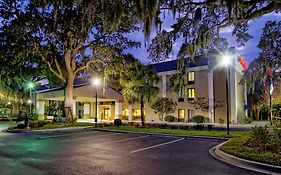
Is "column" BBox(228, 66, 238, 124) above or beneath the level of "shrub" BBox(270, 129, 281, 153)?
above

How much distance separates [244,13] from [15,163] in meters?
10.8

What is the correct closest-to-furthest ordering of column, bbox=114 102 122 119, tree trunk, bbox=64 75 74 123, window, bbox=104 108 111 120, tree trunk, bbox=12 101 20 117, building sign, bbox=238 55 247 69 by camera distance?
tree trunk, bbox=64 75 74 123
building sign, bbox=238 55 247 69
column, bbox=114 102 122 119
window, bbox=104 108 111 120
tree trunk, bbox=12 101 20 117

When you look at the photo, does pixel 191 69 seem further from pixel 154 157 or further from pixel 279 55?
pixel 154 157

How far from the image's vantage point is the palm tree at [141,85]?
25.9m

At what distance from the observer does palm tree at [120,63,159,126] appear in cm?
2589

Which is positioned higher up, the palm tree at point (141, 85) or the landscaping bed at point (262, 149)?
the palm tree at point (141, 85)

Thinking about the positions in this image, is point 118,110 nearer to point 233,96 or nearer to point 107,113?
point 107,113

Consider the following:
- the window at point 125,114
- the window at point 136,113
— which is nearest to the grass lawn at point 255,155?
the window at point 136,113

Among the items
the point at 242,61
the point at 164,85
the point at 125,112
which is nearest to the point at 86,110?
the point at 125,112

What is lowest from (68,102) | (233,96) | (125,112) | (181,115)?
(181,115)

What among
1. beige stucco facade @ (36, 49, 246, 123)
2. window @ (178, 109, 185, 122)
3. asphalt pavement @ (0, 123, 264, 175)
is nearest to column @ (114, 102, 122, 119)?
beige stucco facade @ (36, 49, 246, 123)

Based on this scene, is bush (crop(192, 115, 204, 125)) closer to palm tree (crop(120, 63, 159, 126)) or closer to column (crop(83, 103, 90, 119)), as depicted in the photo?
palm tree (crop(120, 63, 159, 126))

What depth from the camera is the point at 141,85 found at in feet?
86.2

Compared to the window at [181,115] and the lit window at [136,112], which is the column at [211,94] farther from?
the lit window at [136,112]
